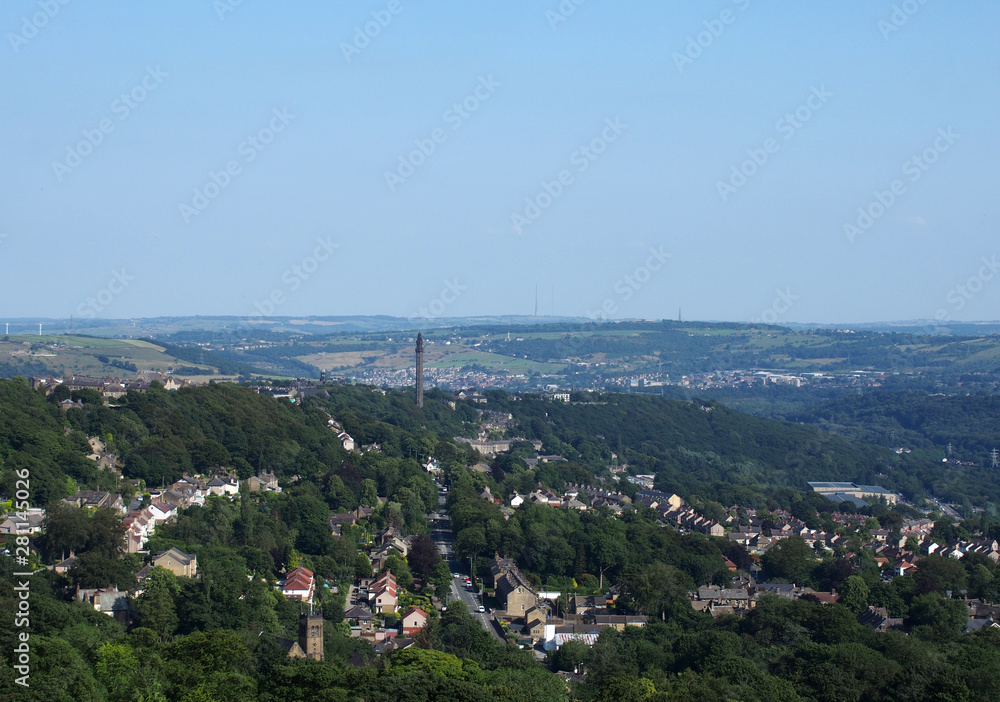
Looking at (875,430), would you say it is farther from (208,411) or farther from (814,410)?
(208,411)

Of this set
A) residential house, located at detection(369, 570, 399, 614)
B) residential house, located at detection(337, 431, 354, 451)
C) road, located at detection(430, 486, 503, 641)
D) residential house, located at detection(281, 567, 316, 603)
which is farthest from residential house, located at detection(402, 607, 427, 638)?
residential house, located at detection(337, 431, 354, 451)

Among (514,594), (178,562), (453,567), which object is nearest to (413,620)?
(514,594)

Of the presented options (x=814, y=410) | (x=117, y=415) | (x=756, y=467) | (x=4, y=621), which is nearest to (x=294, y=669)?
(x=4, y=621)

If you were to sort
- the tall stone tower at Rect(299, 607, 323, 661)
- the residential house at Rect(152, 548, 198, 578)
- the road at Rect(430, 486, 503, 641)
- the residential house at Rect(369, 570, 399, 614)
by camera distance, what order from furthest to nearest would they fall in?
the road at Rect(430, 486, 503, 641) < the residential house at Rect(369, 570, 399, 614) < the residential house at Rect(152, 548, 198, 578) < the tall stone tower at Rect(299, 607, 323, 661)

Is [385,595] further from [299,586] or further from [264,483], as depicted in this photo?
[264,483]

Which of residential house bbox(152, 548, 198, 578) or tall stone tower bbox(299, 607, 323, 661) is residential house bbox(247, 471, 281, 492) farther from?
tall stone tower bbox(299, 607, 323, 661)

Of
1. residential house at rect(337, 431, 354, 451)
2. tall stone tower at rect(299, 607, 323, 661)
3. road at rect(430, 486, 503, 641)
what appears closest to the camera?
tall stone tower at rect(299, 607, 323, 661)
